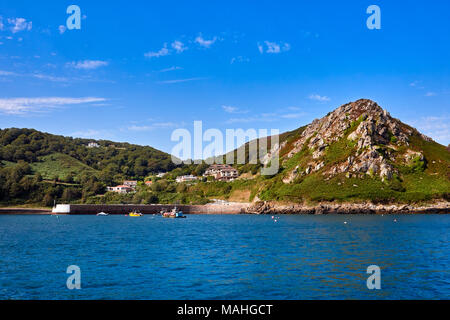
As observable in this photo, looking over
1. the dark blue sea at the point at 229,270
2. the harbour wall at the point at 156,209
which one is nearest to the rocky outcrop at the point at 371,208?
the harbour wall at the point at 156,209

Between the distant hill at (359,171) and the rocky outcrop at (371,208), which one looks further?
the distant hill at (359,171)

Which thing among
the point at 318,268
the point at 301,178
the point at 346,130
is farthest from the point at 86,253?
the point at 346,130

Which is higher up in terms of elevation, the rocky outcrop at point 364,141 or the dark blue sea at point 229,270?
the rocky outcrop at point 364,141

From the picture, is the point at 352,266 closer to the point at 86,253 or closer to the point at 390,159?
the point at 86,253

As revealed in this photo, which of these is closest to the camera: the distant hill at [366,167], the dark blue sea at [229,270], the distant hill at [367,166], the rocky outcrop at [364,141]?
the dark blue sea at [229,270]

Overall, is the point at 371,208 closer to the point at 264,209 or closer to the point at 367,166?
the point at 367,166

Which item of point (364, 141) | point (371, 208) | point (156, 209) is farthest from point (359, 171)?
point (156, 209)

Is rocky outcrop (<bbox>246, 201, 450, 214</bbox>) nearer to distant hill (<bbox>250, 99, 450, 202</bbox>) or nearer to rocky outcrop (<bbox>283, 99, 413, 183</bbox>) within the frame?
distant hill (<bbox>250, 99, 450, 202</bbox>)

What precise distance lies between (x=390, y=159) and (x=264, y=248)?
444ft

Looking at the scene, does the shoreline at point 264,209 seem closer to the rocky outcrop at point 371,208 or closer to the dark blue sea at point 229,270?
the rocky outcrop at point 371,208

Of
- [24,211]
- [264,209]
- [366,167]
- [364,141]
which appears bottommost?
[24,211]

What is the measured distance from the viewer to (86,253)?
4622 cm
